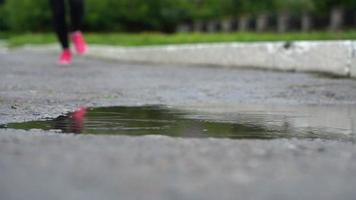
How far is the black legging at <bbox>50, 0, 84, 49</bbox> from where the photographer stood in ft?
29.1

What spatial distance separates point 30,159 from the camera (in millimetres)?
2453

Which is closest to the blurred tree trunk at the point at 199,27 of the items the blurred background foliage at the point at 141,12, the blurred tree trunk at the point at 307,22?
the blurred background foliage at the point at 141,12

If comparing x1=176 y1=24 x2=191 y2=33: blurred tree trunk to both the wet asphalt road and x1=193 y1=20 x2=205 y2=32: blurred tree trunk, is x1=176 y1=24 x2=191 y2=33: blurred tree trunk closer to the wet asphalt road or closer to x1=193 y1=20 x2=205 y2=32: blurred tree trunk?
x1=193 y1=20 x2=205 y2=32: blurred tree trunk

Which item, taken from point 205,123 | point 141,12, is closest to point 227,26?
point 141,12

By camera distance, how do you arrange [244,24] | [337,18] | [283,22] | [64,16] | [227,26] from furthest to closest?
[227,26] < [244,24] < [283,22] < [337,18] < [64,16]

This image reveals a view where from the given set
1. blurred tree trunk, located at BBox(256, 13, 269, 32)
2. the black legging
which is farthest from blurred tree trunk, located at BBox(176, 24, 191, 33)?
the black legging

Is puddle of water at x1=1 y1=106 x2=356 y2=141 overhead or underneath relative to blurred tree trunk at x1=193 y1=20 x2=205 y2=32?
overhead

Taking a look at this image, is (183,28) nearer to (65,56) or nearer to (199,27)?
(199,27)

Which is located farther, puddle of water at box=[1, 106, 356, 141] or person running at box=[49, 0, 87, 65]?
person running at box=[49, 0, 87, 65]

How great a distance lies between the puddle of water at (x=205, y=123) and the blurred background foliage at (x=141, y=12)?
1060 inches

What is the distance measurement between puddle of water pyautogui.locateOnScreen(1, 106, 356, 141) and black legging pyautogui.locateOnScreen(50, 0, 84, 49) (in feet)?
15.4

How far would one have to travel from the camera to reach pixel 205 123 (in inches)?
147

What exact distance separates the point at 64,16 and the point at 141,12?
76.4 ft

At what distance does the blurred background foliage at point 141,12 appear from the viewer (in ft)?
105
